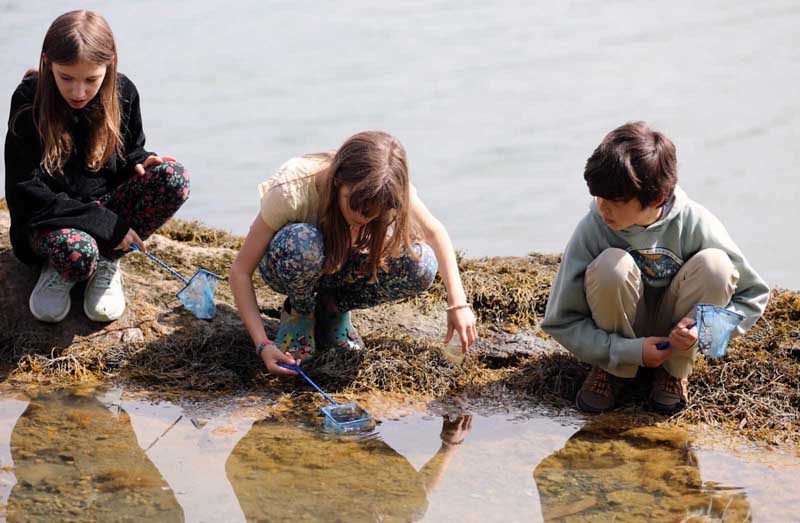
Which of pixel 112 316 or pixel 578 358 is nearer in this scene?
pixel 578 358

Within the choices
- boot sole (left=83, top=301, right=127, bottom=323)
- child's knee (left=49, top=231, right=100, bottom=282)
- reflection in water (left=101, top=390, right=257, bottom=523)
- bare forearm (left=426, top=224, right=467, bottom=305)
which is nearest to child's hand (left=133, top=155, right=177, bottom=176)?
child's knee (left=49, top=231, right=100, bottom=282)

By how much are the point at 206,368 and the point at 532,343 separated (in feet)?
4.53

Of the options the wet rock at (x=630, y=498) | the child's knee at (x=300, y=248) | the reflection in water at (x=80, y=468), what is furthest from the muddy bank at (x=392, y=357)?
the wet rock at (x=630, y=498)

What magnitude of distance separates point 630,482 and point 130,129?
255cm

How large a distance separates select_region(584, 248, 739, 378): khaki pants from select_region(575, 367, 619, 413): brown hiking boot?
0.12 meters

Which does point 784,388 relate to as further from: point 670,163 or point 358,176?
point 358,176

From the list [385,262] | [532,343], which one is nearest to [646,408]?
[532,343]

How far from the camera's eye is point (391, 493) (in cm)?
327

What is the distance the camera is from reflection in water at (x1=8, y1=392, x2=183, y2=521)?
120 inches

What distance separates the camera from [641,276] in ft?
13.1

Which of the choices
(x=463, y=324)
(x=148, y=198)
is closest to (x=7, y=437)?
(x=148, y=198)

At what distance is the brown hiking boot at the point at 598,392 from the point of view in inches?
159

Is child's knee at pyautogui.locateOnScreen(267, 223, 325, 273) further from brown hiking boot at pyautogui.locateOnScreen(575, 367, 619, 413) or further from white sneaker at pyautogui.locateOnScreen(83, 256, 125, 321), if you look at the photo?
brown hiking boot at pyautogui.locateOnScreen(575, 367, 619, 413)

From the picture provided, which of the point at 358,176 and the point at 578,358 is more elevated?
the point at 358,176
